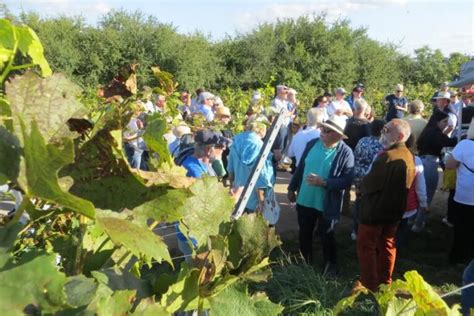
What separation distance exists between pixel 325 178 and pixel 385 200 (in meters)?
0.69

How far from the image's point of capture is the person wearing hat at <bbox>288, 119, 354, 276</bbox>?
5.01 meters

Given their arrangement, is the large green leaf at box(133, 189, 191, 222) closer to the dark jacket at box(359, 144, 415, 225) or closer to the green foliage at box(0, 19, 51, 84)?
the green foliage at box(0, 19, 51, 84)

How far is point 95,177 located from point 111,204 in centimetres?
4

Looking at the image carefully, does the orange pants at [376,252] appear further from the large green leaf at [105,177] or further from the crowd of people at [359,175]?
the large green leaf at [105,177]

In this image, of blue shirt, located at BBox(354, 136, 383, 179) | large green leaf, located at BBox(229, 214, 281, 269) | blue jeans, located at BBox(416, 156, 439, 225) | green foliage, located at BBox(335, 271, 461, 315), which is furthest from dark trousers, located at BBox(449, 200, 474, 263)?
large green leaf, located at BBox(229, 214, 281, 269)

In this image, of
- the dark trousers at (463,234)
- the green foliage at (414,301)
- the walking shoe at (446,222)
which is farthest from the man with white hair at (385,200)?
the green foliage at (414,301)

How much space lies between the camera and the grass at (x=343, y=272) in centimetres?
438

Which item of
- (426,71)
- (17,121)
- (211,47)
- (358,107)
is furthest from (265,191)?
(426,71)

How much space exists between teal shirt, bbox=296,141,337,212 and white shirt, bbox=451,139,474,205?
139 cm

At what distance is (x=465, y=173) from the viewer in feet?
18.0

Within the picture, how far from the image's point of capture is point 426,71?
120 ft

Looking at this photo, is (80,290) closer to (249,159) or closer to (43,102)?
(43,102)

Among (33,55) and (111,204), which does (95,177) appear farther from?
(33,55)

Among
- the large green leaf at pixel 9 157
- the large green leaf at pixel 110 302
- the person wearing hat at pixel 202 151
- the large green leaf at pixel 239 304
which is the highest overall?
the large green leaf at pixel 9 157
